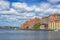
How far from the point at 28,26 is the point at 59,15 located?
1126mm

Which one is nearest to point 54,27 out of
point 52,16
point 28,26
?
point 52,16

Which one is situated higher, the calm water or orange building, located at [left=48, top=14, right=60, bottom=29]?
orange building, located at [left=48, top=14, right=60, bottom=29]

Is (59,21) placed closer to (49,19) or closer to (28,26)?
(49,19)

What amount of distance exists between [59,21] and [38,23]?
35.8 inches

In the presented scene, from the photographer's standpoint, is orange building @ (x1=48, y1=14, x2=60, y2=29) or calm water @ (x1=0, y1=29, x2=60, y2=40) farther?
calm water @ (x1=0, y1=29, x2=60, y2=40)

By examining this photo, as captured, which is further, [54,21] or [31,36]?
[31,36]

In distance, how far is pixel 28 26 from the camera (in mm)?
7008

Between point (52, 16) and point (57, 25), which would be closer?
point (52, 16)

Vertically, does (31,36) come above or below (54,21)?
below

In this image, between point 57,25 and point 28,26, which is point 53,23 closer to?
point 57,25

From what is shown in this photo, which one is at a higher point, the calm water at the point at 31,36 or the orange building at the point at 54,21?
the orange building at the point at 54,21

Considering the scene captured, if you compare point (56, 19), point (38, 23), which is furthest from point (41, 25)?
point (56, 19)

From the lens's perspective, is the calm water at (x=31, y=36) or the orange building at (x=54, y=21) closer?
the orange building at (x=54, y=21)

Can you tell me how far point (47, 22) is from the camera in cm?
710
